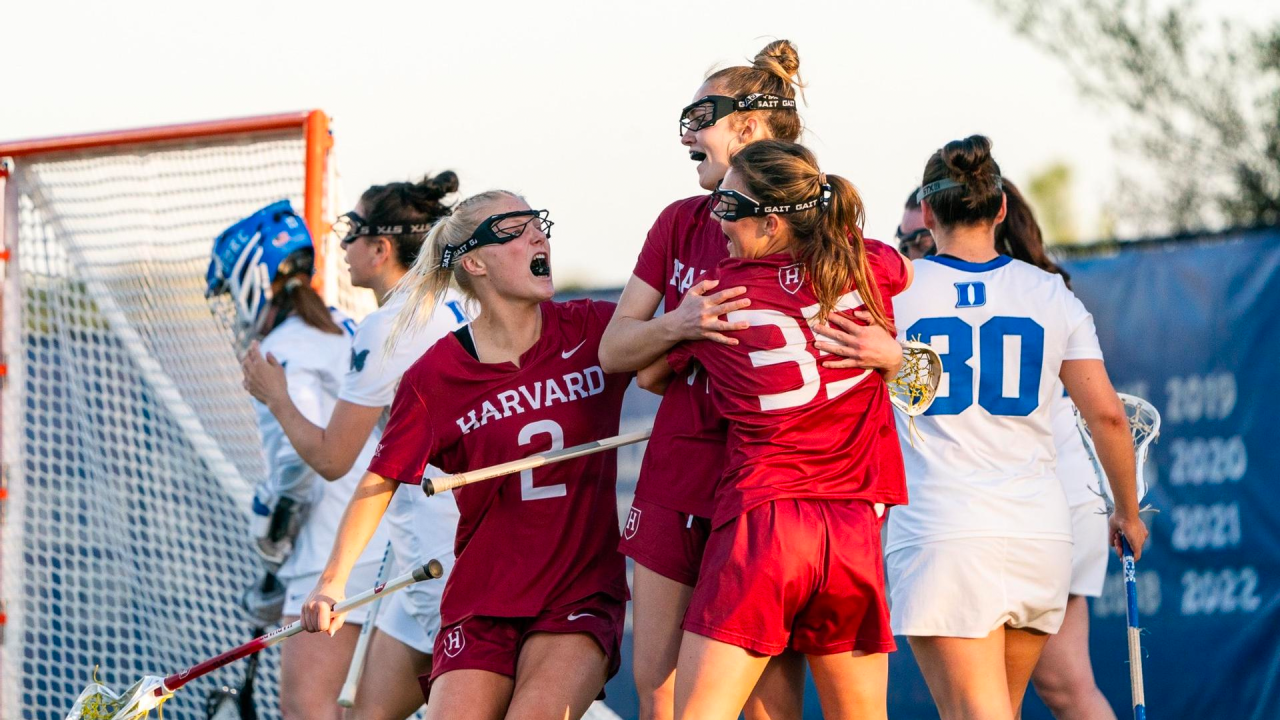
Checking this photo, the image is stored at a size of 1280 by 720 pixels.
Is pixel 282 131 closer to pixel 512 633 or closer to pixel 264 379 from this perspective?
pixel 264 379

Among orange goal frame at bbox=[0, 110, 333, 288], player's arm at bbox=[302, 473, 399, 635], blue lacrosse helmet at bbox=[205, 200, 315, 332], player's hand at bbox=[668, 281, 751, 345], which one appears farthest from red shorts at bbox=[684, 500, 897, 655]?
orange goal frame at bbox=[0, 110, 333, 288]

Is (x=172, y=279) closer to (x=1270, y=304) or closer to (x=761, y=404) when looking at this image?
(x=761, y=404)

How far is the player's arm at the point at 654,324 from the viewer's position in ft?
10.8

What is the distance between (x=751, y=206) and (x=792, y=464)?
1.99ft

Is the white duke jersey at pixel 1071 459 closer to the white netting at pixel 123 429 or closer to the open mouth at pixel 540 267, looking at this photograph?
the open mouth at pixel 540 267

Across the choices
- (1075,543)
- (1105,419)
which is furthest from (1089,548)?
(1105,419)

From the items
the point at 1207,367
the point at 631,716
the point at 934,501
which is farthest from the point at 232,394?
the point at 1207,367

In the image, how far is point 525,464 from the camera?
371cm

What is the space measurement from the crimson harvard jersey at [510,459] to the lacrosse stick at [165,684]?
213 millimetres

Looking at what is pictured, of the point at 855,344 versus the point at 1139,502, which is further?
the point at 1139,502

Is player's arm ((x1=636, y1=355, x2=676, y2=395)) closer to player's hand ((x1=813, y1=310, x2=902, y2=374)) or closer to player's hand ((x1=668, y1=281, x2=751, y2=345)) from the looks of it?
player's hand ((x1=668, y1=281, x2=751, y2=345))

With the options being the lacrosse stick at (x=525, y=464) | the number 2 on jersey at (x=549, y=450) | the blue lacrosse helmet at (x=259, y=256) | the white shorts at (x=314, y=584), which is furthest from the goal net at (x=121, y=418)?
the lacrosse stick at (x=525, y=464)

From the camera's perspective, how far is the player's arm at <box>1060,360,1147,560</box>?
159 inches

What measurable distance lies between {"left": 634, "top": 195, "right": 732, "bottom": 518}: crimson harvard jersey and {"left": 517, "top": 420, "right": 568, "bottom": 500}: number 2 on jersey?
36 centimetres
